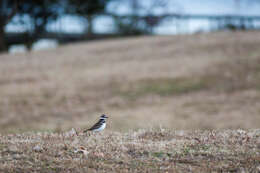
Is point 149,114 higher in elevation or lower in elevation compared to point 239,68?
lower

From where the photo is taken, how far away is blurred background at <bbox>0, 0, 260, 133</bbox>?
2361 cm

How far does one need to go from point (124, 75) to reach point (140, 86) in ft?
9.33

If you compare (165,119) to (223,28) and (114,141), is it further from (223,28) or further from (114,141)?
(223,28)

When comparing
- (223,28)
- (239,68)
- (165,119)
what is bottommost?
(165,119)

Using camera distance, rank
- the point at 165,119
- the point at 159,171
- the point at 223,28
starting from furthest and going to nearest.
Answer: the point at 223,28 → the point at 165,119 → the point at 159,171

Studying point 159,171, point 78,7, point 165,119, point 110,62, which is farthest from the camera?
point 78,7

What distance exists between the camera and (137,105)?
25609 mm

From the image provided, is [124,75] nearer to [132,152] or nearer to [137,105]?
[137,105]

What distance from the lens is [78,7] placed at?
47.8 metres

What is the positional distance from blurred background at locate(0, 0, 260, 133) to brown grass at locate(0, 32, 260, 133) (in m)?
0.05

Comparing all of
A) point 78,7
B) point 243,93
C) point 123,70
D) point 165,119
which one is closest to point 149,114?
point 165,119

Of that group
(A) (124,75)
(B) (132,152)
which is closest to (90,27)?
(A) (124,75)

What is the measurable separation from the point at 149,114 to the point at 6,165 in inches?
664

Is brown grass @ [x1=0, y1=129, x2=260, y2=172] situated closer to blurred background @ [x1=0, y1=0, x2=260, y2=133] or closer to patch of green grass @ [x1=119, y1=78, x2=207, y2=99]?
blurred background @ [x1=0, y1=0, x2=260, y2=133]
